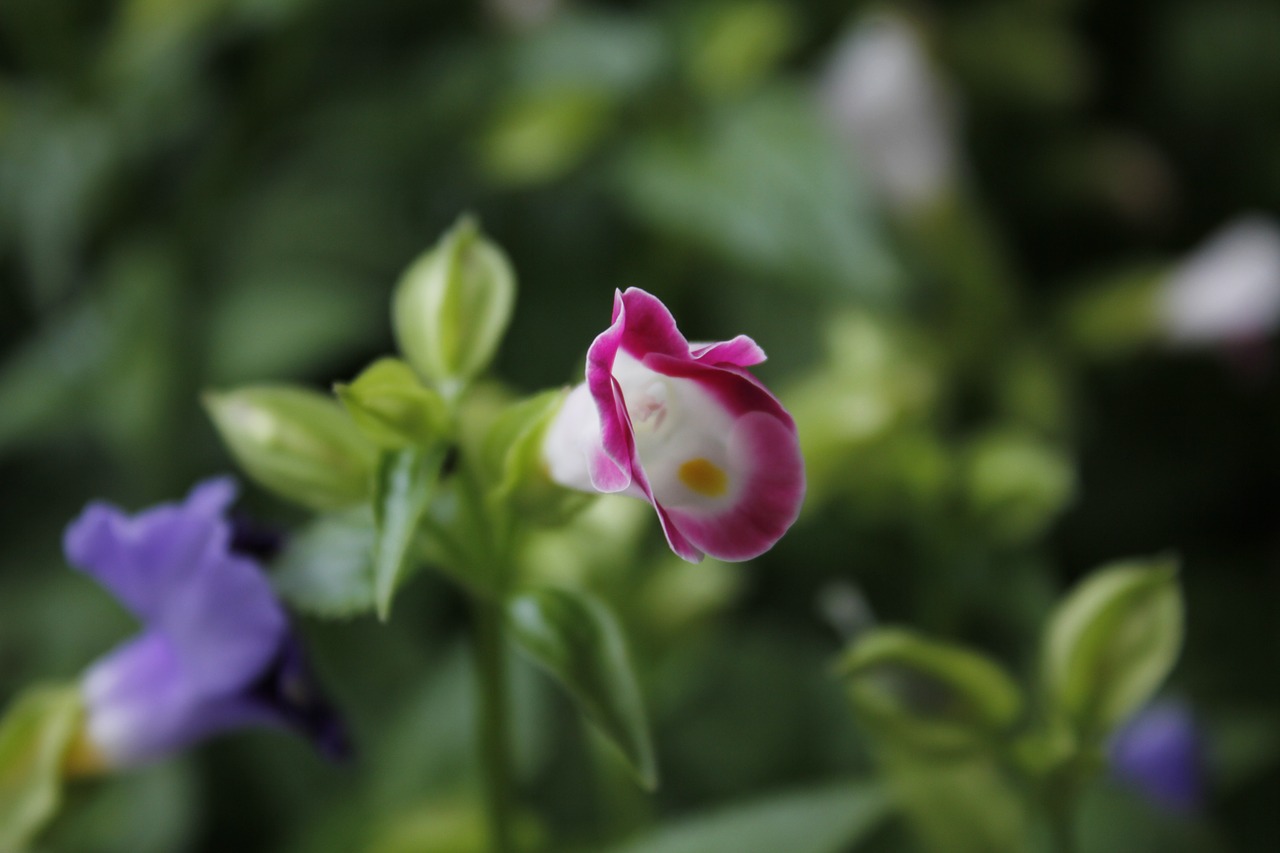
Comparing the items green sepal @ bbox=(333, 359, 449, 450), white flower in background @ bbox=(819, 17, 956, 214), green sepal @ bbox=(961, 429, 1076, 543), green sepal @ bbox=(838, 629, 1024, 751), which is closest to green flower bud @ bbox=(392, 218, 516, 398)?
green sepal @ bbox=(333, 359, 449, 450)

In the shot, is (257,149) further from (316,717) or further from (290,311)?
(316,717)

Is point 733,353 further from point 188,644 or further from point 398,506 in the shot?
point 188,644

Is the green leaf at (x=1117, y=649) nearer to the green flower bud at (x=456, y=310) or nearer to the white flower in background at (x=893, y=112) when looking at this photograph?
the green flower bud at (x=456, y=310)

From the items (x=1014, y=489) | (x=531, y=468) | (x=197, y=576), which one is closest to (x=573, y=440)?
(x=531, y=468)

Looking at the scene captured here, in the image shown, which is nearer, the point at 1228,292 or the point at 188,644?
the point at 188,644

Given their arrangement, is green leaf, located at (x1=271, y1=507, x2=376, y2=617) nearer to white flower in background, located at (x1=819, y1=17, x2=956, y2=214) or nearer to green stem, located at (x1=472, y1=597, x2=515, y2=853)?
green stem, located at (x1=472, y1=597, x2=515, y2=853)

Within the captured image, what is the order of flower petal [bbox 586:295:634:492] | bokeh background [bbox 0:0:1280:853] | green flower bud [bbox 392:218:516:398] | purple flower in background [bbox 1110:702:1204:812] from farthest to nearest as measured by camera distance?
1. bokeh background [bbox 0:0:1280:853]
2. purple flower in background [bbox 1110:702:1204:812]
3. green flower bud [bbox 392:218:516:398]
4. flower petal [bbox 586:295:634:492]
